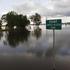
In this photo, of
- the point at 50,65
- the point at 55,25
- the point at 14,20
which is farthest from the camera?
the point at 14,20

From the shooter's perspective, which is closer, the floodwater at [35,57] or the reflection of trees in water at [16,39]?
the floodwater at [35,57]

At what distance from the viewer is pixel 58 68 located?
42.8 feet

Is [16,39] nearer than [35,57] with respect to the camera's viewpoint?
No

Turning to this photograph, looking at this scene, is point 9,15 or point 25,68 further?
point 9,15

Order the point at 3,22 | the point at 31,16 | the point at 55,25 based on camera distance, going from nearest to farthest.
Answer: the point at 55,25
the point at 3,22
the point at 31,16

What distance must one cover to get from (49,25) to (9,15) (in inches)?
3099

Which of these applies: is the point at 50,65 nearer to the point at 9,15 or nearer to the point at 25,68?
the point at 25,68

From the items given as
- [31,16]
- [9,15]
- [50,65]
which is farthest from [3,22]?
[50,65]

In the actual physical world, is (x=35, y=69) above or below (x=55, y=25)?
below

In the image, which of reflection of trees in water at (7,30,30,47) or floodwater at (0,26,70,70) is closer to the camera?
floodwater at (0,26,70,70)

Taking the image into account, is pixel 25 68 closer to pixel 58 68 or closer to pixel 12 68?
pixel 12 68

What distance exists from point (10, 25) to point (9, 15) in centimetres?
515

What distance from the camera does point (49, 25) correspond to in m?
11.5

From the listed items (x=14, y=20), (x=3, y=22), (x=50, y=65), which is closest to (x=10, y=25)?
(x=14, y=20)
